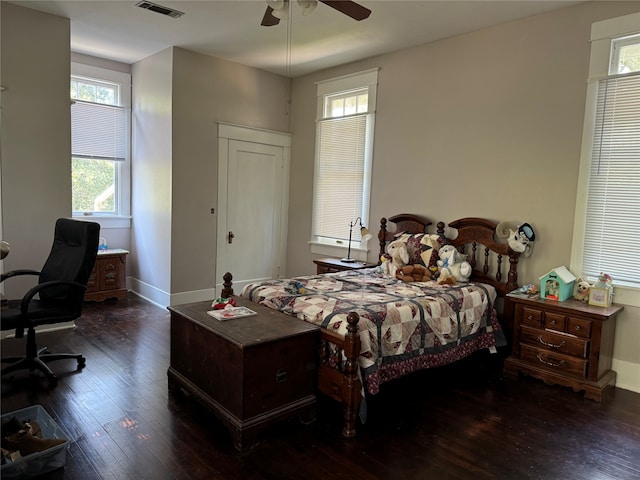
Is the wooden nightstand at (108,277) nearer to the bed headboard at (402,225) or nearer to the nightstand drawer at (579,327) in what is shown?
the bed headboard at (402,225)

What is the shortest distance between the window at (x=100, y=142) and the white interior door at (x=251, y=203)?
1459mm

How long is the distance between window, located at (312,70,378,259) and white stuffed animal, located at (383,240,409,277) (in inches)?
36.2

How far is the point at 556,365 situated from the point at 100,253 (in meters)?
4.91

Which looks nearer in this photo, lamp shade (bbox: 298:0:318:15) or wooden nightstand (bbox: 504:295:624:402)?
lamp shade (bbox: 298:0:318:15)

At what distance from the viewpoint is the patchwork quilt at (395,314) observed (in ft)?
8.96

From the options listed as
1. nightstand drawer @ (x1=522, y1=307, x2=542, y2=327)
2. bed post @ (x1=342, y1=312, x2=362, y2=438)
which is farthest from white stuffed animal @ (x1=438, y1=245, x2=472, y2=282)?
bed post @ (x1=342, y1=312, x2=362, y2=438)

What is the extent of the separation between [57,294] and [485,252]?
3.63 m

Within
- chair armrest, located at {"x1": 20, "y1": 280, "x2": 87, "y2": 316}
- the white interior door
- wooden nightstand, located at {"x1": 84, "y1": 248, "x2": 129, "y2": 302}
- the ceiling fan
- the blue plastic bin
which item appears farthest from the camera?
the white interior door

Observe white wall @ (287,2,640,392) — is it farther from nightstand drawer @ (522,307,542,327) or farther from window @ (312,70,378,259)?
nightstand drawer @ (522,307,542,327)

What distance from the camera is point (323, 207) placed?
18.4 ft

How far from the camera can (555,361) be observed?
3.28 m

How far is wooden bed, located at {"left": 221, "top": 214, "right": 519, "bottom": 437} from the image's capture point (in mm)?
2535

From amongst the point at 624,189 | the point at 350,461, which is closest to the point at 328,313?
the point at 350,461

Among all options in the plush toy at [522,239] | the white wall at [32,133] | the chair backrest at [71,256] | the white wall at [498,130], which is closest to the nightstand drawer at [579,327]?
A: the white wall at [498,130]
